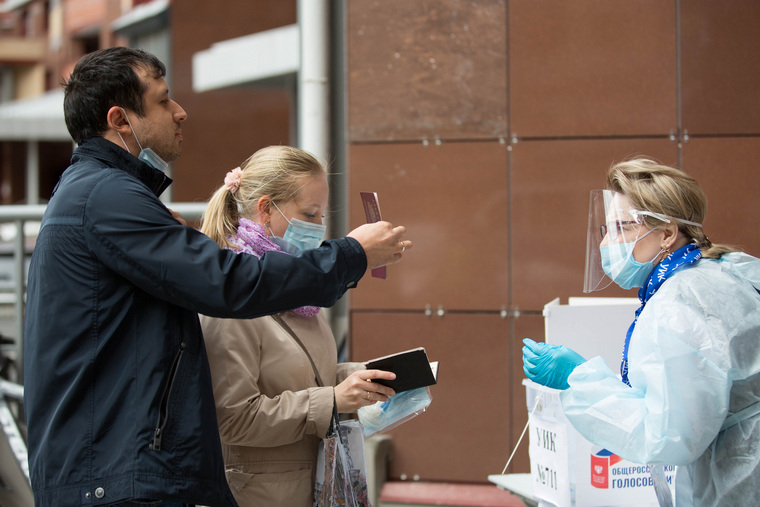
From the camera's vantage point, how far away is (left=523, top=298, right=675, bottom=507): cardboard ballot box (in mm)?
2688

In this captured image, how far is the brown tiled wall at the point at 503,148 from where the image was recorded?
4.03 m

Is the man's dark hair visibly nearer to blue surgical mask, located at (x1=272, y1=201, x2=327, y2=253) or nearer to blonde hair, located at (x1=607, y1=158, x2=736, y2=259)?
blue surgical mask, located at (x1=272, y1=201, x2=327, y2=253)

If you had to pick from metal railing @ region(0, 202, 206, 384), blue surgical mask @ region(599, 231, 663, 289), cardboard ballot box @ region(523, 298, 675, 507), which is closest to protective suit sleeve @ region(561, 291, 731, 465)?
blue surgical mask @ region(599, 231, 663, 289)

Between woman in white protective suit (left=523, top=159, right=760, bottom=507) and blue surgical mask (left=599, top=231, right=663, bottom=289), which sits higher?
blue surgical mask (left=599, top=231, right=663, bottom=289)

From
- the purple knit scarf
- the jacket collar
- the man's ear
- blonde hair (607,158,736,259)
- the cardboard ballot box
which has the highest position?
the man's ear

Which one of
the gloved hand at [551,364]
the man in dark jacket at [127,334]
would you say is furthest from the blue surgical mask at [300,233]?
the gloved hand at [551,364]

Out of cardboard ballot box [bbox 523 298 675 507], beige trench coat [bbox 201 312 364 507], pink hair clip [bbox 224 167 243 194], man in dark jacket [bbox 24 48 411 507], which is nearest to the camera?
man in dark jacket [bbox 24 48 411 507]

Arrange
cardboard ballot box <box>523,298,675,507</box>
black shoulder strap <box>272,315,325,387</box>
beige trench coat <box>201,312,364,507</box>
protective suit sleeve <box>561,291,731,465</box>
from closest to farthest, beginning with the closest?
protective suit sleeve <box>561,291,731,465</box> → beige trench coat <box>201,312,364,507</box> → black shoulder strap <box>272,315,325,387</box> → cardboard ballot box <box>523,298,675,507</box>

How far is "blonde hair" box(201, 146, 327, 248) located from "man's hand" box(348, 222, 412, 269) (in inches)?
16.4

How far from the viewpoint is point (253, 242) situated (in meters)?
2.20

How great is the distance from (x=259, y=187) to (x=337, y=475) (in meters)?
0.88

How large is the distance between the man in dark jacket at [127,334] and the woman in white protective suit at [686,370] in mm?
813

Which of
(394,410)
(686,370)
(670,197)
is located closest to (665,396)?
(686,370)

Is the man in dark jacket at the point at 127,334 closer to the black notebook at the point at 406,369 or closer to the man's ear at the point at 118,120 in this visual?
the man's ear at the point at 118,120
